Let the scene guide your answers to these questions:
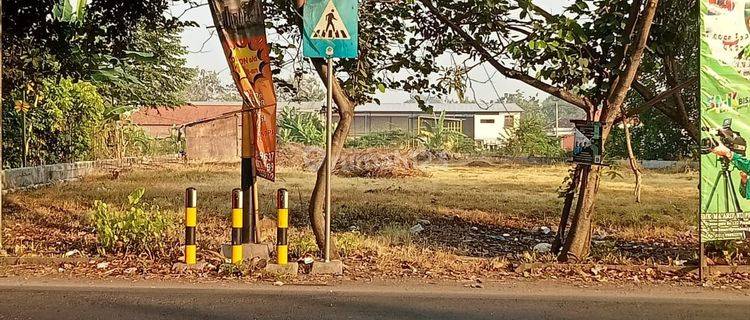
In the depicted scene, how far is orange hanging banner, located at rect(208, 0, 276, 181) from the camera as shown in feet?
29.0

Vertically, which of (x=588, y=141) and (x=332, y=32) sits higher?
(x=332, y=32)

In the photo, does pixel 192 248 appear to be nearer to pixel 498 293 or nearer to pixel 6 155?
pixel 498 293

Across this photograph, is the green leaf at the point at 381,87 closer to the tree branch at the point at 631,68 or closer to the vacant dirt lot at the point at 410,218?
the vacant dirt lot at the point at 410,218

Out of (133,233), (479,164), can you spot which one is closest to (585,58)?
(133,233)

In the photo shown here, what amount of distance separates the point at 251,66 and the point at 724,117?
5.05m

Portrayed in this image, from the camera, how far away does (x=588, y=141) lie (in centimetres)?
913

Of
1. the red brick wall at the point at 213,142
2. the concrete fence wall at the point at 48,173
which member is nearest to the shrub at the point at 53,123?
the concrete fence wall at the point at 48,173

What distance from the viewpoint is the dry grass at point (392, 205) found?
440 inches

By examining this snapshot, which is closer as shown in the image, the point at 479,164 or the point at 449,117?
the point at 479,164

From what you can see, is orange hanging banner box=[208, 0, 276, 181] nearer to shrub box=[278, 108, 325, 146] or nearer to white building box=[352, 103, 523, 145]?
shrub box=[278, 108, 325, 146]

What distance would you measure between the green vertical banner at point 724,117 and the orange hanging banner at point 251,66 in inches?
182

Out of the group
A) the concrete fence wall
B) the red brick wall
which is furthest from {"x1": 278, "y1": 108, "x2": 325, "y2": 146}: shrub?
the concrete fence wall

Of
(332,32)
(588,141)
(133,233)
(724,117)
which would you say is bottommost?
(133,233)

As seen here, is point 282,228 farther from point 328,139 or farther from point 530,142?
point 530,142
